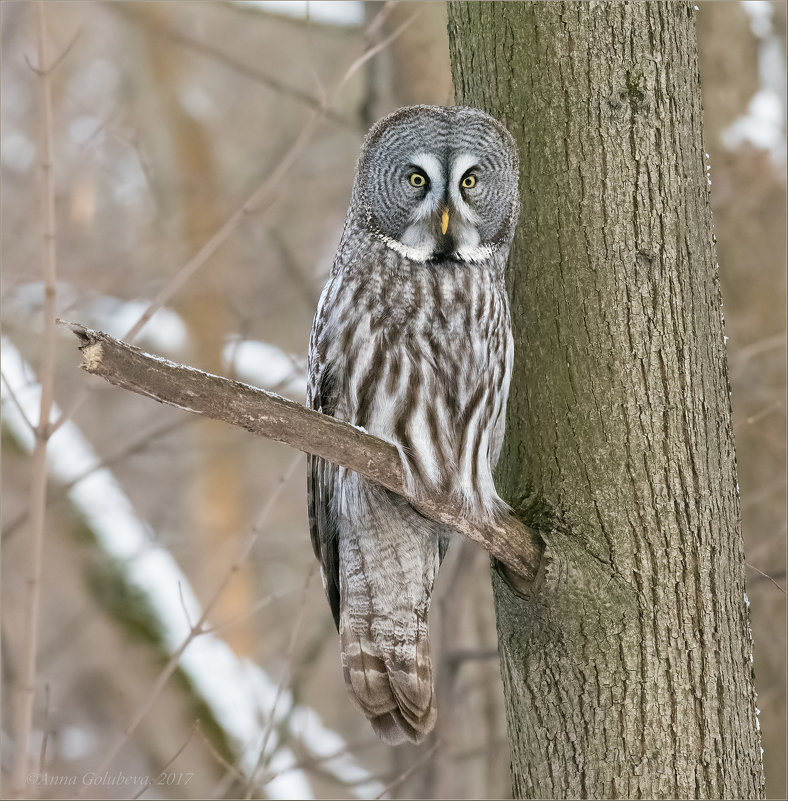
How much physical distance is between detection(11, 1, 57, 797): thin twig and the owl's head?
2.81 ft

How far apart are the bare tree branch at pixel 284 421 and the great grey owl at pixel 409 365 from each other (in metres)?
0.15

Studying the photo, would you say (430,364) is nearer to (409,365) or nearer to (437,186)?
(409,365)

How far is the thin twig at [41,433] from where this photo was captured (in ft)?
6.36

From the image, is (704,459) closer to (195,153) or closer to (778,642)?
(778,642)

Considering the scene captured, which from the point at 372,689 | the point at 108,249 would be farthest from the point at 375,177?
the point at 108,249

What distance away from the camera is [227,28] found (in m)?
6.18

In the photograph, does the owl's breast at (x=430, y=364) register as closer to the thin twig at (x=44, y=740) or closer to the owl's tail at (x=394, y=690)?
the owl's tail at (x=394, y=690)

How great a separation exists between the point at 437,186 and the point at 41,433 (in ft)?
3.77

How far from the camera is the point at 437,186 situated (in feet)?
8.39

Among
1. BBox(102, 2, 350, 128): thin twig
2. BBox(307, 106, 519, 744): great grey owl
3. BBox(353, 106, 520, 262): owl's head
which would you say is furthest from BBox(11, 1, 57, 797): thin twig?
BBox(102, 2, 350, 128): thin twig

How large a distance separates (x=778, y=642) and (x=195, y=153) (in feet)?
12.9

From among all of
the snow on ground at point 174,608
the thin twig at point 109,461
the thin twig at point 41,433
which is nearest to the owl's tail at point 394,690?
the snow on ground at point 174,608

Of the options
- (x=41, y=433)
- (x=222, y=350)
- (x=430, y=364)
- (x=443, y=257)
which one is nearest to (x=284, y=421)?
(x=41, y=433)

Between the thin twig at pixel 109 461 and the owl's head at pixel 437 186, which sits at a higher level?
the owl's head at pixel 437 186
